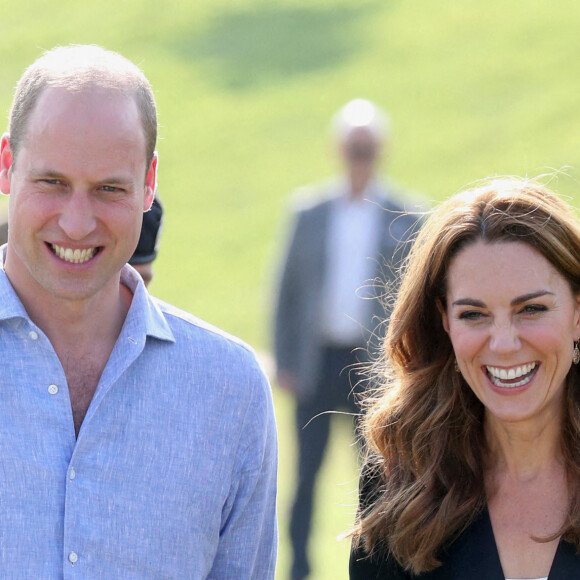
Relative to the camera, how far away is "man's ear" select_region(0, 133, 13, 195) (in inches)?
121

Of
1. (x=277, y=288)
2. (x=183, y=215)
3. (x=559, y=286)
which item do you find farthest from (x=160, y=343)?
(x=183, y=215)

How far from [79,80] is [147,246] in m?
1.05

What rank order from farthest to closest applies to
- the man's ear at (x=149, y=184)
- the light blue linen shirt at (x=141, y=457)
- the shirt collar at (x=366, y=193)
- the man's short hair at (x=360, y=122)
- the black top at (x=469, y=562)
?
the man's short hair at (x=360, y=122) → the shirt collar at (x=366, y=193) → the black top at (x=469, y=562) → the man's ear at (x=149, y=184) → the light blue linen shirt at (x=141, y=457)

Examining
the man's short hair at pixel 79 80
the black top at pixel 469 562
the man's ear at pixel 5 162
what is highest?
the man's short hair at pixel 79 80

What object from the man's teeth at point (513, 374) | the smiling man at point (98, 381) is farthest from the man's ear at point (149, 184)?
the man's teeth at point (513, 374)

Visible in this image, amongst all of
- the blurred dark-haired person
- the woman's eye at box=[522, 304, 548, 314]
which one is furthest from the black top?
the blurred dark-haired person

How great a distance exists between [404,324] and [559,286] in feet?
1.69

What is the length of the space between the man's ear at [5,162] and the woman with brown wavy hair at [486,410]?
1.25m

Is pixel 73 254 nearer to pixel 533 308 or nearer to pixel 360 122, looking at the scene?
pixel 533 308

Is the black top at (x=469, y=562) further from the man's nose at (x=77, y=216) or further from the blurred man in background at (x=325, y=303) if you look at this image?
the blurred man in background at (x=325, y=303)

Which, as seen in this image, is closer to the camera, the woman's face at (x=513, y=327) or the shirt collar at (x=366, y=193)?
the woman's face at (x=513, y=327)

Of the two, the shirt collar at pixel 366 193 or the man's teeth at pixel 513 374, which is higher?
the shirt collar at pixel 366 193

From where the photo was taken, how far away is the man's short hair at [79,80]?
3037mm

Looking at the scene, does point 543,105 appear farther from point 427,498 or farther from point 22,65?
point 427,498
